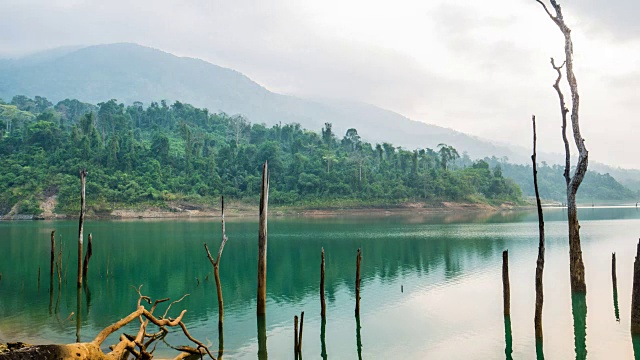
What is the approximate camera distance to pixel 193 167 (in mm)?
99438

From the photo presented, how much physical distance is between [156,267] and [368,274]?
1285 centimetres

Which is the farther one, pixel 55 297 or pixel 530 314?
pixel 55 297

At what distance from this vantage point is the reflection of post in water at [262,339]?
47.7 feet

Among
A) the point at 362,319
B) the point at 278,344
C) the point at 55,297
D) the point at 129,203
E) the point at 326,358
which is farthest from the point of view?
the point at 129,203

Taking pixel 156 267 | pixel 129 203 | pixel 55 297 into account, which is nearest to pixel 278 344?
pixel 55 297

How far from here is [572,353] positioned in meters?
14.5

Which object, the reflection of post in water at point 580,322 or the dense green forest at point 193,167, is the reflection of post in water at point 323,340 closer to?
the reflection of post in water at point 580,322

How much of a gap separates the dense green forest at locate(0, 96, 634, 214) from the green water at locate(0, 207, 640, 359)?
4268 cm

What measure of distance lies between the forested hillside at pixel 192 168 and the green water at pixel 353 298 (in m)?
35.6

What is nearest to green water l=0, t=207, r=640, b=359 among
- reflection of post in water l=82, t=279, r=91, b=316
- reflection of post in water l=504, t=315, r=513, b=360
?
reflection of post in water l=504, t=315, r=513, b=360

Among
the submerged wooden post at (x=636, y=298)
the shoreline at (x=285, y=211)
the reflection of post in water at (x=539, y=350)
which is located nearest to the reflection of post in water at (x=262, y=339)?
the reflection of post in water at (x=539, y=350)

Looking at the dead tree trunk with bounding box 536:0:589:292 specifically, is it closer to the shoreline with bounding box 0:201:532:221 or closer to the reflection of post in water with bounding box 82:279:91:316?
the reflection of post in water with bounding box 82:279:91:316

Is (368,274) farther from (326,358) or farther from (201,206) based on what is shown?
(201,206)

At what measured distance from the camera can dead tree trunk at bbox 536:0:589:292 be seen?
18.9 metres
